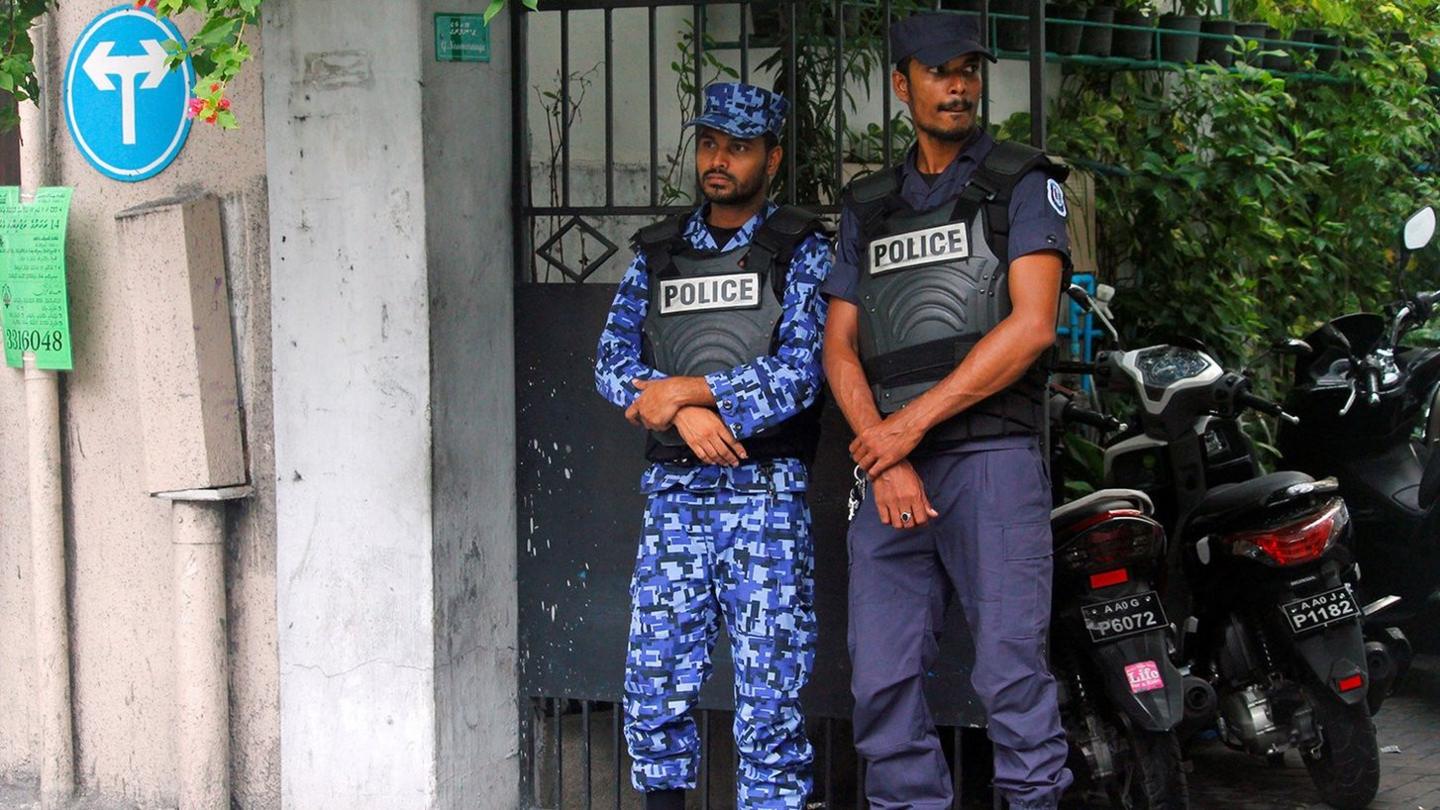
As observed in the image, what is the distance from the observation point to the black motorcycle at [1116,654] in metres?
4.23

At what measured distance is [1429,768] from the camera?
526 centimetres

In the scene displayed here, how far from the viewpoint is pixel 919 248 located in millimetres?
3797

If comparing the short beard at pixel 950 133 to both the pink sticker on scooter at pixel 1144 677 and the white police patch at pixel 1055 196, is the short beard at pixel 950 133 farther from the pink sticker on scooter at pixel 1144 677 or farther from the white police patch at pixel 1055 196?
the pink sticker on scooter at pixel 1144 677

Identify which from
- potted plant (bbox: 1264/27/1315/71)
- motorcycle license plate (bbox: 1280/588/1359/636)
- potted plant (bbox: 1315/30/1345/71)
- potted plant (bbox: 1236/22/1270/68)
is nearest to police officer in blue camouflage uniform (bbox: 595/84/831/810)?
motorcycle license plate (bbox: 1280/588/1359/636)

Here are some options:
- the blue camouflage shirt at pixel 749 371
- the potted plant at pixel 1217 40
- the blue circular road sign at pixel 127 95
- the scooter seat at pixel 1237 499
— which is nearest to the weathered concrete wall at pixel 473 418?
the blue camouflage shirt at pixel 749 371

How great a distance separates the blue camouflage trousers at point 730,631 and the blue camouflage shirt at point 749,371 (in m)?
0.04

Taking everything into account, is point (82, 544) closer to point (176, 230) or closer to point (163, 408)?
point (163, 408)

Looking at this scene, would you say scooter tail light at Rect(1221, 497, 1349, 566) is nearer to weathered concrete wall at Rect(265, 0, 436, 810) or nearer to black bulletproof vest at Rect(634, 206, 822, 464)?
black bulletproof vest at Rect(634, 206, 822, 464)

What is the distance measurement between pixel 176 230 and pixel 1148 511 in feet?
8.91

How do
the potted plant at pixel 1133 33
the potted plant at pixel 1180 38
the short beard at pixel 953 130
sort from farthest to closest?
the potted plant at pixel 1180 38 → the potted plant at pixel 1133 33 → the short beard at pixel 953 130

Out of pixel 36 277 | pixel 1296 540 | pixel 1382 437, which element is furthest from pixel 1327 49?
pixel 36 277

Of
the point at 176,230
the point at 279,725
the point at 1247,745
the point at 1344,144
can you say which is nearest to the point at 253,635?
the point at 279,725

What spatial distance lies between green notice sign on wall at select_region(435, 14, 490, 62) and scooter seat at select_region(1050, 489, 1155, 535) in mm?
1888

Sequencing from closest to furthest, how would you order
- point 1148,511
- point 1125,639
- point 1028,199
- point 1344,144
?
point 1028,199
point 1125,639
point 1148,511
point 1344,144
